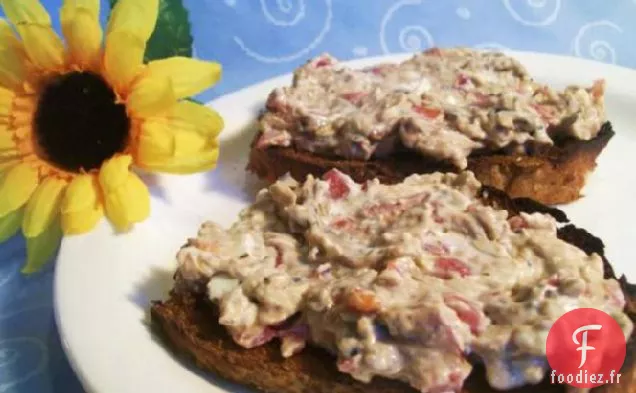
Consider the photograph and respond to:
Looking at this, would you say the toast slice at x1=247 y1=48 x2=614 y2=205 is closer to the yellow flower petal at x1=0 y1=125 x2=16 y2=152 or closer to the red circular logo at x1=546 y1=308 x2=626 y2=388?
the yellow flower petal at x1=0 y1=125 x2=16 y2=152

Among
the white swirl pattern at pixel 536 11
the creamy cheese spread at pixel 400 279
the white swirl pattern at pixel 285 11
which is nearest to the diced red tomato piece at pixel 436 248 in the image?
the creamy cheese spread at pixel 400 279

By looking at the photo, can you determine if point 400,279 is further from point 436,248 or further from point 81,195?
point 81,195

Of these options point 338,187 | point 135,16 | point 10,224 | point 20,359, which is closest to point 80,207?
point 10,224

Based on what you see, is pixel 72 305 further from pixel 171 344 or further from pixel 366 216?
pixel 366 216

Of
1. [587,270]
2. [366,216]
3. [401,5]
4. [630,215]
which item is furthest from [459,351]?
[401,5]

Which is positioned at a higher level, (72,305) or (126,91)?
(126,91)

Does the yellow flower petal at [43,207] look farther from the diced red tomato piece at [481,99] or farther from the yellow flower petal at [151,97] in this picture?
the diced red tomato piece at [481,99]

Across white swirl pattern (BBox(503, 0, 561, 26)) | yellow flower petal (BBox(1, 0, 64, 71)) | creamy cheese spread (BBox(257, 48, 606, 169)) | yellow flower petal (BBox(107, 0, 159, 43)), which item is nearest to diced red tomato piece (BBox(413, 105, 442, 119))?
creamy cheese spread (BBox(257, 48, 606, 169))
